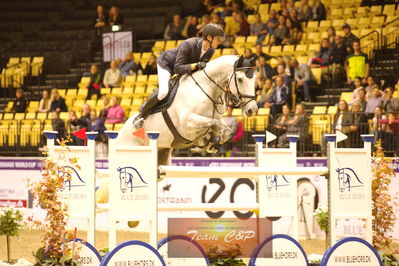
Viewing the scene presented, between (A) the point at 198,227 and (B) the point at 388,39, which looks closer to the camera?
(A) the point at 198,227

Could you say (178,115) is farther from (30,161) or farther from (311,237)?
(30,161)

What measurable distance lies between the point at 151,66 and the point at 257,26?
228 cm

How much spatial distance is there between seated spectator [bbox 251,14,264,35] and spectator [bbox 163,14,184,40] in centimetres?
171

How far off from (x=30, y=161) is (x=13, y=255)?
11.4 feet

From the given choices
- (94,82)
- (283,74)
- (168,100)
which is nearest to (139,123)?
(168,100)

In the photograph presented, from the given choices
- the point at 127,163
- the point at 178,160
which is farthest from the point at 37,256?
the point at 178,160

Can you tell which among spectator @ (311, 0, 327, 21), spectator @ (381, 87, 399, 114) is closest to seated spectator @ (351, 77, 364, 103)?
spectator @ (381, 87, 399, 114)

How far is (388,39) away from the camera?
12859 millimetres

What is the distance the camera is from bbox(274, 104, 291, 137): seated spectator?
10.9 metres

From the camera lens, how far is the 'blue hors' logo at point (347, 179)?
6.00 metres

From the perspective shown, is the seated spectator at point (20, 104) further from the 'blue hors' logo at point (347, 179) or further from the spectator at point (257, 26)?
the 'blue hors' logo at point (347, 179)

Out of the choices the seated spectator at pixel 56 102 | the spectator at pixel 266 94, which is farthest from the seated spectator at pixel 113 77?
the spectator at pixel 266 94

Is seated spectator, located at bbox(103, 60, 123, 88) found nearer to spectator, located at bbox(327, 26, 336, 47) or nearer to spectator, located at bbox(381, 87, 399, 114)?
spectator, located at bbox(327, 26, 336, 47)

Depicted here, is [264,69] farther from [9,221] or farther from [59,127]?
[9,221]
